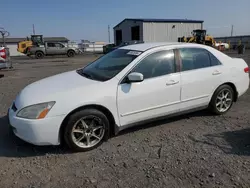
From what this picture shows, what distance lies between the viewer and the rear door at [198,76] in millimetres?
4195

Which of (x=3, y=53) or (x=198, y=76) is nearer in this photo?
(x=198, y=76)

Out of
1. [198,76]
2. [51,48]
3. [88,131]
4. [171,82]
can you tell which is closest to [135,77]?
[171,82]

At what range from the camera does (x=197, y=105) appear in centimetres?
443

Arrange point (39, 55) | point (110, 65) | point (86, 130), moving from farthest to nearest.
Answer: point (39, 55) < point (110, 65) < point (86, 130)

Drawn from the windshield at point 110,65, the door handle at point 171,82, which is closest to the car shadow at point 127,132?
the door handle at point 171,82

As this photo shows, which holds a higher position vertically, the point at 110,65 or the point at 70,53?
the point at 70,53

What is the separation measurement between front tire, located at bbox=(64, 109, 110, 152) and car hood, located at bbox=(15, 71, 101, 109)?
385mm

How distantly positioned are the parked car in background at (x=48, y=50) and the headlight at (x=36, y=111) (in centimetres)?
2580

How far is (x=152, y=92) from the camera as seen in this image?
381cm

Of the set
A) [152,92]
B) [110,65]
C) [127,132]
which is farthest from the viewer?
[110,65]

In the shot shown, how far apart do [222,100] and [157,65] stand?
1.74 metres

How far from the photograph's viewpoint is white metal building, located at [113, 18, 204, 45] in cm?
3344

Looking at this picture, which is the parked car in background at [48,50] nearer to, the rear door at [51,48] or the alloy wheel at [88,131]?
the rear door at [51,48]

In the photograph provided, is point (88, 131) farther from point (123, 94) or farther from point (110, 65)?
point (110, 65)
